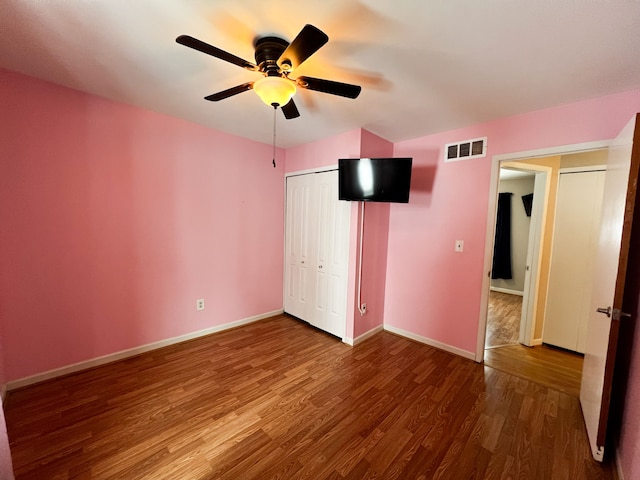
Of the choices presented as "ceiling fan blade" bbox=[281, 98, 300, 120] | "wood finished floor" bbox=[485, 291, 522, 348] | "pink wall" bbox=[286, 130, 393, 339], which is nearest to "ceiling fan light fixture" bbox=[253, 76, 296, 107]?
"ceiling fan blade" bbox=[281, 98, 300, 120]

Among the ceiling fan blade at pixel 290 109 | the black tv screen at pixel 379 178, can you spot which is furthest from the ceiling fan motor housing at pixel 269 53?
the black tv screen at pixel 379 178

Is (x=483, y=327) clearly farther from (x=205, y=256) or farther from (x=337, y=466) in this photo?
(x=205, y=256)

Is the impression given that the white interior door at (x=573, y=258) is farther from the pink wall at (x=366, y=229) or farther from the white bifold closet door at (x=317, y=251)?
the white bifold closet door at (x=317, y=251)

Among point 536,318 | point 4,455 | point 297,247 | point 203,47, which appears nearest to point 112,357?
point 4,455

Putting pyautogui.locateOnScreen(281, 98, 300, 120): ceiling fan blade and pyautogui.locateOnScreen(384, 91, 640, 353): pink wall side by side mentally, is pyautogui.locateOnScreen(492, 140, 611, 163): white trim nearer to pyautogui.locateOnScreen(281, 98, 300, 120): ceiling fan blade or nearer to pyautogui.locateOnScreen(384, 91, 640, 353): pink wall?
pyautogui.locateOnScreen(384, 91, 640, 353): pink wall

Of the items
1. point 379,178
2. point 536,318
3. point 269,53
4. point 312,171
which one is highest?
point 269,53

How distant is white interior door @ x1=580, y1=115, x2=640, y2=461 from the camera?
139cm

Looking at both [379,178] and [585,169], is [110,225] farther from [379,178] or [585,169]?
[585,169]

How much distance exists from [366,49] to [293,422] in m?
2.47

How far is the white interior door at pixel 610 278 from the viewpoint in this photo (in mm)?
1391

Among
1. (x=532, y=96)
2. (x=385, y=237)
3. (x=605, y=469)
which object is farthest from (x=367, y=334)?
(x=532, y=96)

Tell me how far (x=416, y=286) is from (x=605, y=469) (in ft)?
5.99

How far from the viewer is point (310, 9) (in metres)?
1.24

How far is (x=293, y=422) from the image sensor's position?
Result: 178 centimetres
